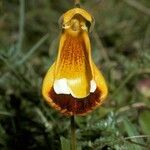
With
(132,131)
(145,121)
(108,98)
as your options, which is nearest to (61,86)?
(132,131)

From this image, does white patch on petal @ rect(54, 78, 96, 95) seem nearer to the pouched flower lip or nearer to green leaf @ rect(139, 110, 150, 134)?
the pouched flower lip

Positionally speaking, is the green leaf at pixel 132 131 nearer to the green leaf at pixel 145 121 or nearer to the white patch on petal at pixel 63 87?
the green leaf at pixel 145 121

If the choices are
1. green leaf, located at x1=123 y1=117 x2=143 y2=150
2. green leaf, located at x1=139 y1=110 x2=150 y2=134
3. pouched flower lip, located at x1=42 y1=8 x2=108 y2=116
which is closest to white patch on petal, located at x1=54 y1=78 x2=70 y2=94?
pouched flower lip, located at x1=42 y1=8 x2=108 y2=116

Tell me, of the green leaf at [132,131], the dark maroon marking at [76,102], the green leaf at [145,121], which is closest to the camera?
the dark maroon marking at [76,102]

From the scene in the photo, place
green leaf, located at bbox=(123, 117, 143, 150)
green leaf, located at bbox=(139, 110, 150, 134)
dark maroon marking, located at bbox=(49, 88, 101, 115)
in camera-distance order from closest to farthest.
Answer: dark maroon marking, located at bbox=(49, 88, 101, 115) < green leaf, located at bbox=(123, 117, 143, 150) < green leaf, located at bbox=(139, 110, 150, 134)

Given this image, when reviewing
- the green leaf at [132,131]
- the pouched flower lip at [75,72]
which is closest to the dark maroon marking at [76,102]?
the pouched flower lip at [75,72]

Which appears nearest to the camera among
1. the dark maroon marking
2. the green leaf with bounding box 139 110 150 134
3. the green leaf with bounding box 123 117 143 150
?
the dark maroon marking

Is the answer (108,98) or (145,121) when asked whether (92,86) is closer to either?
(145,121)

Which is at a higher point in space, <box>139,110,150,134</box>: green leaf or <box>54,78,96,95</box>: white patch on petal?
<box>139,110,150,134</box>: green leaf
